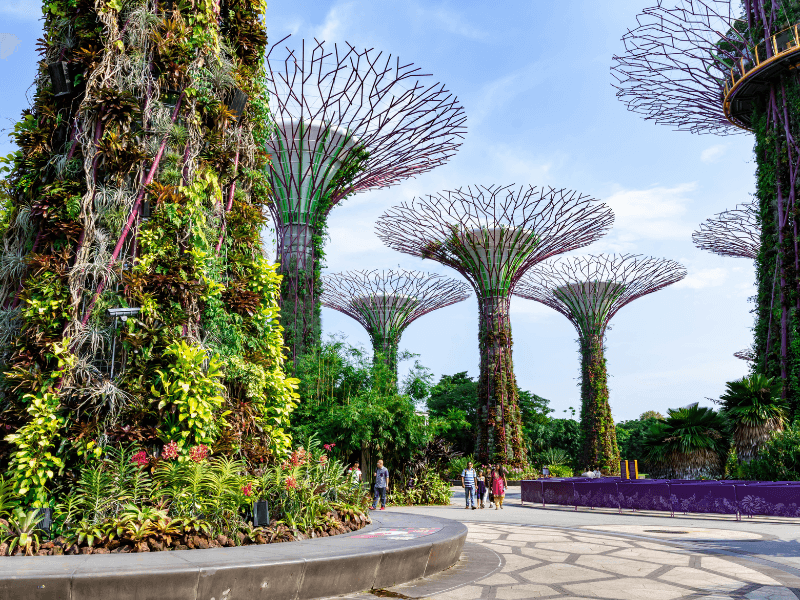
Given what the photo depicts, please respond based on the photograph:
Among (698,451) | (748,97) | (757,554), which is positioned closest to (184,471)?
(757,554)

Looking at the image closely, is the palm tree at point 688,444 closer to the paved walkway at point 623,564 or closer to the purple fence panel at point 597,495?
the purple fence panel at point 597,495

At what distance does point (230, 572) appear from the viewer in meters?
4.40

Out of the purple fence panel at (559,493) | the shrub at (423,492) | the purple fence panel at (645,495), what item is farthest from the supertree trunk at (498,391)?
the purple fence panel at (645,495)

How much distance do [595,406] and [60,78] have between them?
32227 millimetres

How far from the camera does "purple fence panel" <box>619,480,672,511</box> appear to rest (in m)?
14.5

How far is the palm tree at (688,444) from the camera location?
17.8m

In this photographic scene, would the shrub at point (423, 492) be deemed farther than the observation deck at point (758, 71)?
No

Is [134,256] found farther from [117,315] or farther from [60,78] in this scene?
[60,78]

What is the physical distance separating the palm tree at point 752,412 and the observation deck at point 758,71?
958 centimetres

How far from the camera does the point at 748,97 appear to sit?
21.8m

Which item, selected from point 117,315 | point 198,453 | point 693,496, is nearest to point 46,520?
point 198,453

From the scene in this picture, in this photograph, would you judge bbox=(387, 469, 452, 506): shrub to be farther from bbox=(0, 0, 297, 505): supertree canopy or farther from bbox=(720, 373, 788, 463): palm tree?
bbox=(0, 0, 297, 505): supertree canopy

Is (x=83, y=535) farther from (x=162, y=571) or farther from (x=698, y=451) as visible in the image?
(x=698, y=451)

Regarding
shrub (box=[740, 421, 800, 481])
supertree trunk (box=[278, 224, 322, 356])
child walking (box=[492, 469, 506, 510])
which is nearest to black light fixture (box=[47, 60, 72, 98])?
supertree trunk (box=[278, 224, 322, 356])
